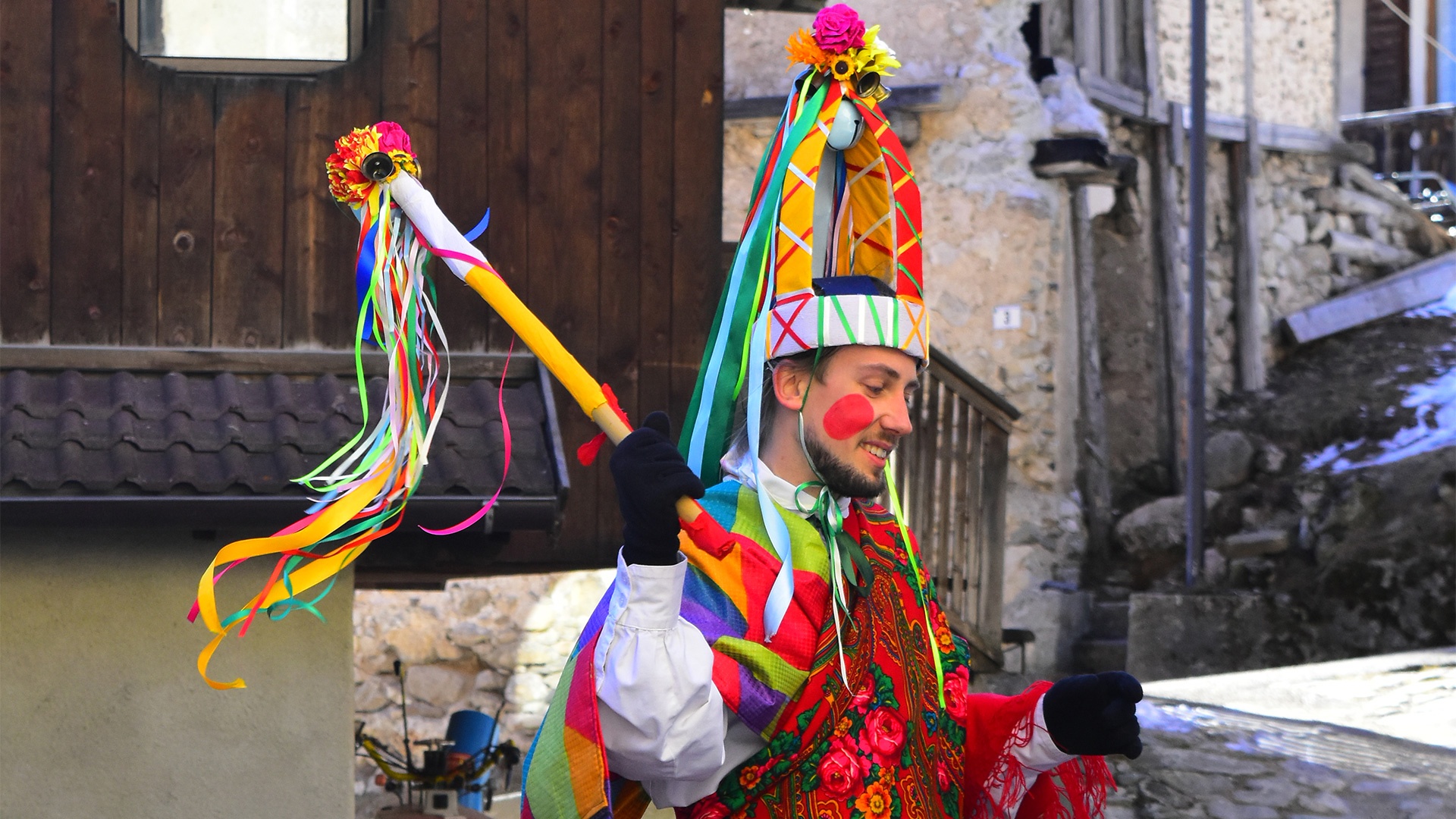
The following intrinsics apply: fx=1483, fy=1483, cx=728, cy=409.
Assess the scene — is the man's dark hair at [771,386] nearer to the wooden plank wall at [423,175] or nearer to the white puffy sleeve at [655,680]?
the white puffy sleeve at [655,680]

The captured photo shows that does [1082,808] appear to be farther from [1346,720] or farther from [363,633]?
[363,633]

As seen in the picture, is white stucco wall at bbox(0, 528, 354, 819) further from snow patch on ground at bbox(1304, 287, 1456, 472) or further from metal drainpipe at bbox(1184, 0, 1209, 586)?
snow patch on ground at bbox(1304, 287, 1456, 472)

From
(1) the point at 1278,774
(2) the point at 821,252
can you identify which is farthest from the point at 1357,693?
(2) the point at 821,252

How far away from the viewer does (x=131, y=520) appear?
3.35 m

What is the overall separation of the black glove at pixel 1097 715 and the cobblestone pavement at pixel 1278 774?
2.09 metres

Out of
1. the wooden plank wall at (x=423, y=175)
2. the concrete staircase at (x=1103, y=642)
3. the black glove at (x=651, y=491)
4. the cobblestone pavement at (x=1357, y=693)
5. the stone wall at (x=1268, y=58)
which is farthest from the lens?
the stone wall at (x=1268, y=58)

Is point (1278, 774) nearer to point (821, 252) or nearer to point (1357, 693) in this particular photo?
point (1357, 693)

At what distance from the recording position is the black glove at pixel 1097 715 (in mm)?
2367

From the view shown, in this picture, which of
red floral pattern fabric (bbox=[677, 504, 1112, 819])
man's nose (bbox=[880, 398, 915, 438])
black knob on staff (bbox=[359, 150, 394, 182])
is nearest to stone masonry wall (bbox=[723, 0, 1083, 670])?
red floral pattern fabric (bbox=[677, 504, 1112, 819])

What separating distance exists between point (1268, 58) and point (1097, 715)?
9317 mm

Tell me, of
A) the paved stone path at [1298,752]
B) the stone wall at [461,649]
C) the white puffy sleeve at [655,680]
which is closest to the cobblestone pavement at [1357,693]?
the paved stone path at [1298,752]

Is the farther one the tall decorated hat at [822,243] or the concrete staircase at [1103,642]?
the concrete staircase at [1103,642]

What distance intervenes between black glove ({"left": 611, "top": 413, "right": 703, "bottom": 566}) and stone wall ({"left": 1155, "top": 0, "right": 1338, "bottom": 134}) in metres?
8.55

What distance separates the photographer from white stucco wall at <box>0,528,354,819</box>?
361 centimetres
